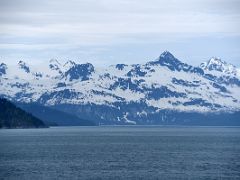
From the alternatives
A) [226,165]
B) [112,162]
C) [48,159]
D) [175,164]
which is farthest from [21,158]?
[226,165]

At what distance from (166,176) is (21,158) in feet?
186

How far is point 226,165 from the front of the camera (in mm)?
163250

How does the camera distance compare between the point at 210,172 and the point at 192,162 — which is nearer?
the point at 210,172

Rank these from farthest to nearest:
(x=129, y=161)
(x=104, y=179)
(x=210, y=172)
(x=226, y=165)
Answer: (x=129, y=161), (x=226, y=165), (x=210, y=172), (x=104, y=179)

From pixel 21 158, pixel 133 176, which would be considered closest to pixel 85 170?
pixel 133 176

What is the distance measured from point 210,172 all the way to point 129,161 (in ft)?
109

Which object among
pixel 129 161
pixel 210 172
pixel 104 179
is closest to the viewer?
pixel 104 179

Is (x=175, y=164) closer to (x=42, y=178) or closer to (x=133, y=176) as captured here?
(x=133, y=176)

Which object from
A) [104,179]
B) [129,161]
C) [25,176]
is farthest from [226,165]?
[25,176]

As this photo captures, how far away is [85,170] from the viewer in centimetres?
15200

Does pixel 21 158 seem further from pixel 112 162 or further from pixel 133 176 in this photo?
pixel 133 176

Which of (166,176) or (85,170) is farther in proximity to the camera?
(85,170)

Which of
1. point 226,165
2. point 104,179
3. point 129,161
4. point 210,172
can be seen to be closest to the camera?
point 104,179

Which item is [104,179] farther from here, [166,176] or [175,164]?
[175,164]
